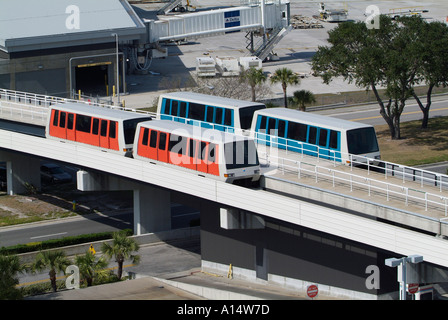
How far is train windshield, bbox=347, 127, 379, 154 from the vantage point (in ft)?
151

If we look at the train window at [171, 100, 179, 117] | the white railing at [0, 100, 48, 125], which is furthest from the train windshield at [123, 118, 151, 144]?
the white railing at [0, 100, 48, 125]

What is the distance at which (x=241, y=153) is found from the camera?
41.8m

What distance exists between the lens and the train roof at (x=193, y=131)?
42.5 meters

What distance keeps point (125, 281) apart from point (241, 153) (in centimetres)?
982

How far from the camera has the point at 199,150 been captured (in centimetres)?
4334

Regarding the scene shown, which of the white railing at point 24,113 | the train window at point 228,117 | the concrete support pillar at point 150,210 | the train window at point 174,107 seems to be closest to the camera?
the train window at point 228,117

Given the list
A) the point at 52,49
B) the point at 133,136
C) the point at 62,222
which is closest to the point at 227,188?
the point at 133,136

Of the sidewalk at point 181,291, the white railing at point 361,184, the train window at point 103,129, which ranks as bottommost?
the sidewalk at point 181,291

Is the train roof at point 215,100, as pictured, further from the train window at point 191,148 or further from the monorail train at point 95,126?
the train window at point 191,148

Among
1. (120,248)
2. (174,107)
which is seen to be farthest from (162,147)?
(174,107)

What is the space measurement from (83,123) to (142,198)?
6.26 m

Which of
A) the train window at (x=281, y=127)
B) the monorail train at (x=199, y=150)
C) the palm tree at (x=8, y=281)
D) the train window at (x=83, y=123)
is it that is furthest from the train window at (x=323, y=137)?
the palm tree at (x=8, y=281)

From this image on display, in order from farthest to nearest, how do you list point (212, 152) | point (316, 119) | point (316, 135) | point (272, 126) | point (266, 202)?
point (272, 126) < point (316, 119) < point (316, 135) < point (212, 152) < point (266, 202)

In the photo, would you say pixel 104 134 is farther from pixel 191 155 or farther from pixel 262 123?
pixel 262 123
